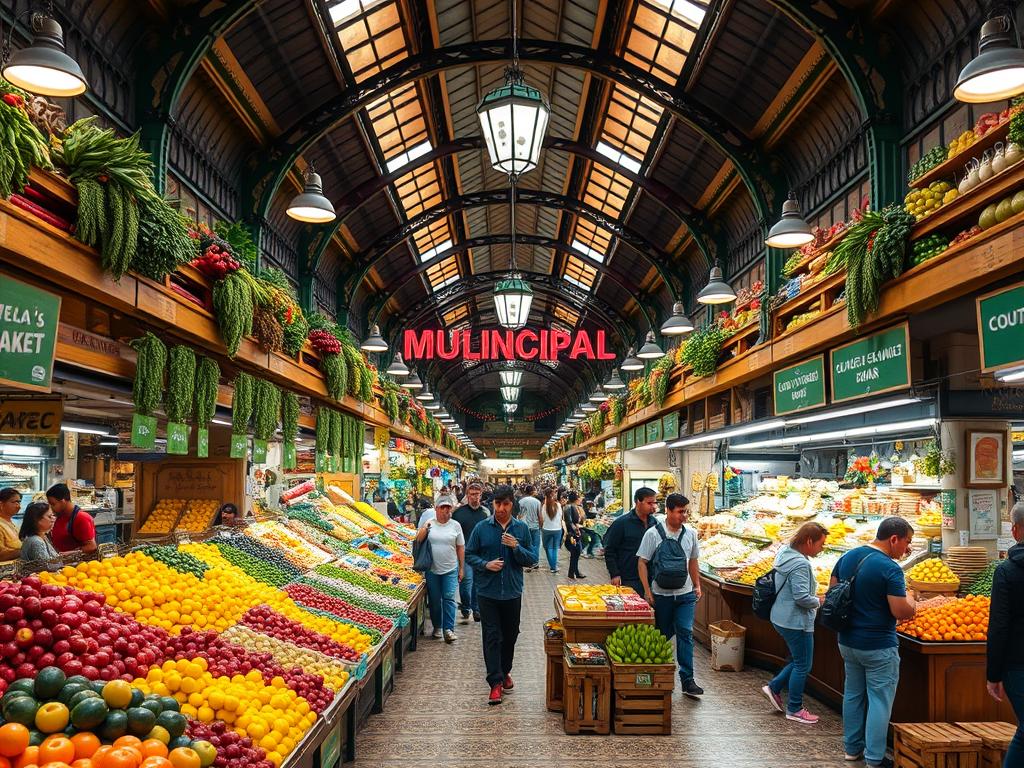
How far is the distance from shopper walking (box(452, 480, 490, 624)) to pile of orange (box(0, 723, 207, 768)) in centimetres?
449

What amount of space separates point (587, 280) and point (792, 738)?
19466 millimetres

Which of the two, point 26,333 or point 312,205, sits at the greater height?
point 312,205

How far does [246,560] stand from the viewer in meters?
6.71

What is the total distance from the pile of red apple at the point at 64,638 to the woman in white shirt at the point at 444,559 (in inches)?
170

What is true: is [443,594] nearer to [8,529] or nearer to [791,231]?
[8,529]

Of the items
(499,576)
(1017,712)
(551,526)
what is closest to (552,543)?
(551,526)

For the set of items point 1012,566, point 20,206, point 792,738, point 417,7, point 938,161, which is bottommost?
point 792,738

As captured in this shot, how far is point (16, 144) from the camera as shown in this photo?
3.21 m

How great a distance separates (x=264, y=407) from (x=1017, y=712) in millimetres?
6456

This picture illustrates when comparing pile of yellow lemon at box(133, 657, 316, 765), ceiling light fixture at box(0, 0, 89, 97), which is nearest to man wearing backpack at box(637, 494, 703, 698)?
pile of yellow lemon at box(133, 657, 316, 765)

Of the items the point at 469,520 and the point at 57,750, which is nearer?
the point at 57,750

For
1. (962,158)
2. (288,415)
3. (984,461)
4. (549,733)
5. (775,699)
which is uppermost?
(962,158)

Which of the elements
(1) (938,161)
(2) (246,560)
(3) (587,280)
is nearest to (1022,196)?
(1) (938,161)

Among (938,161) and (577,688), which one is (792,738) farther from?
(938,161)
